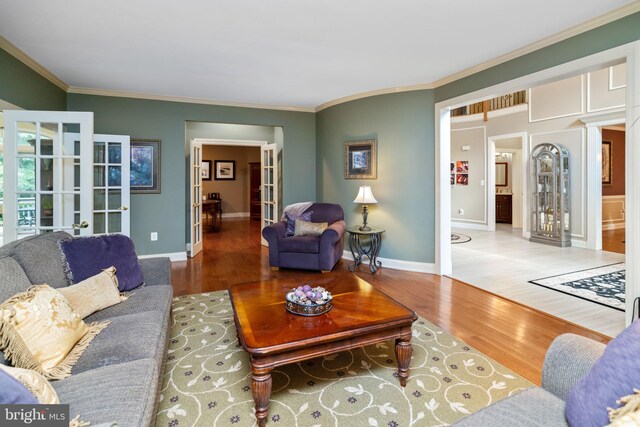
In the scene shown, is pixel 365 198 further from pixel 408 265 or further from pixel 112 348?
pixel 112 348

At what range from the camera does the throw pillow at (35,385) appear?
0.97 m

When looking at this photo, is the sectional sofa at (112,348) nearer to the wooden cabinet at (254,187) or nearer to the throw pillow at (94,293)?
the throw pillow at (94,293)

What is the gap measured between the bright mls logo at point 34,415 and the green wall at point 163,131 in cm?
445

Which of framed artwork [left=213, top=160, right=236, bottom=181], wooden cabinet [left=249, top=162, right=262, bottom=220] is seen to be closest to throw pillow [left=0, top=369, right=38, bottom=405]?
wooden cabinet [left=249, top=162, right=262, bottom=220]

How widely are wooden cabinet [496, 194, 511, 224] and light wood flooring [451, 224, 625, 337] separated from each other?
7.62 feet

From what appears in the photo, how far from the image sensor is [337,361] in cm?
218

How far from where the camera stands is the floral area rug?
65.5 inches

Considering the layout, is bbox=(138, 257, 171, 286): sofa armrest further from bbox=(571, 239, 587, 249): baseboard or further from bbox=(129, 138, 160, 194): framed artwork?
bbox=(571, 239, 587, 249): baseboard

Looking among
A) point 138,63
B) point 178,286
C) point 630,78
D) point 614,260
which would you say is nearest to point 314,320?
point 178,286

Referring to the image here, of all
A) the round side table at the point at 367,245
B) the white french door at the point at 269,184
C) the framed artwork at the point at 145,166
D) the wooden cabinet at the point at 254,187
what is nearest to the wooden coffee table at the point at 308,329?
the round side table at the point at 367,245

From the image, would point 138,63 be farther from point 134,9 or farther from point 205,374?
point 205,374

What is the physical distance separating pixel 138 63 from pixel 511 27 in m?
3.70

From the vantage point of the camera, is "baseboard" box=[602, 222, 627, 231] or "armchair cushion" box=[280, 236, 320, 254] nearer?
"armchair cushion" box=[280, 236, 320, 254]

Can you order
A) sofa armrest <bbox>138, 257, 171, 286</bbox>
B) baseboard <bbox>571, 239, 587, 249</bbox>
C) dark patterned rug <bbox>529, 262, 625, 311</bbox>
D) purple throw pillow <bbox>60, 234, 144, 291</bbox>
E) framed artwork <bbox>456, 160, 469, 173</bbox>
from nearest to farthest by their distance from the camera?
purple throw pillow <bbox>60, 234, 144, 291</bbox> → sofa armrest <bbox>138, 257, 171, 286</bbox> → dark patterned rug <bbox>529, 262, 625, 311</bbox> → baseboard <bbox>571, 239, 587, 249</bbox> → framed artwork <bbox>456, 160, 469, 173</bbox>
